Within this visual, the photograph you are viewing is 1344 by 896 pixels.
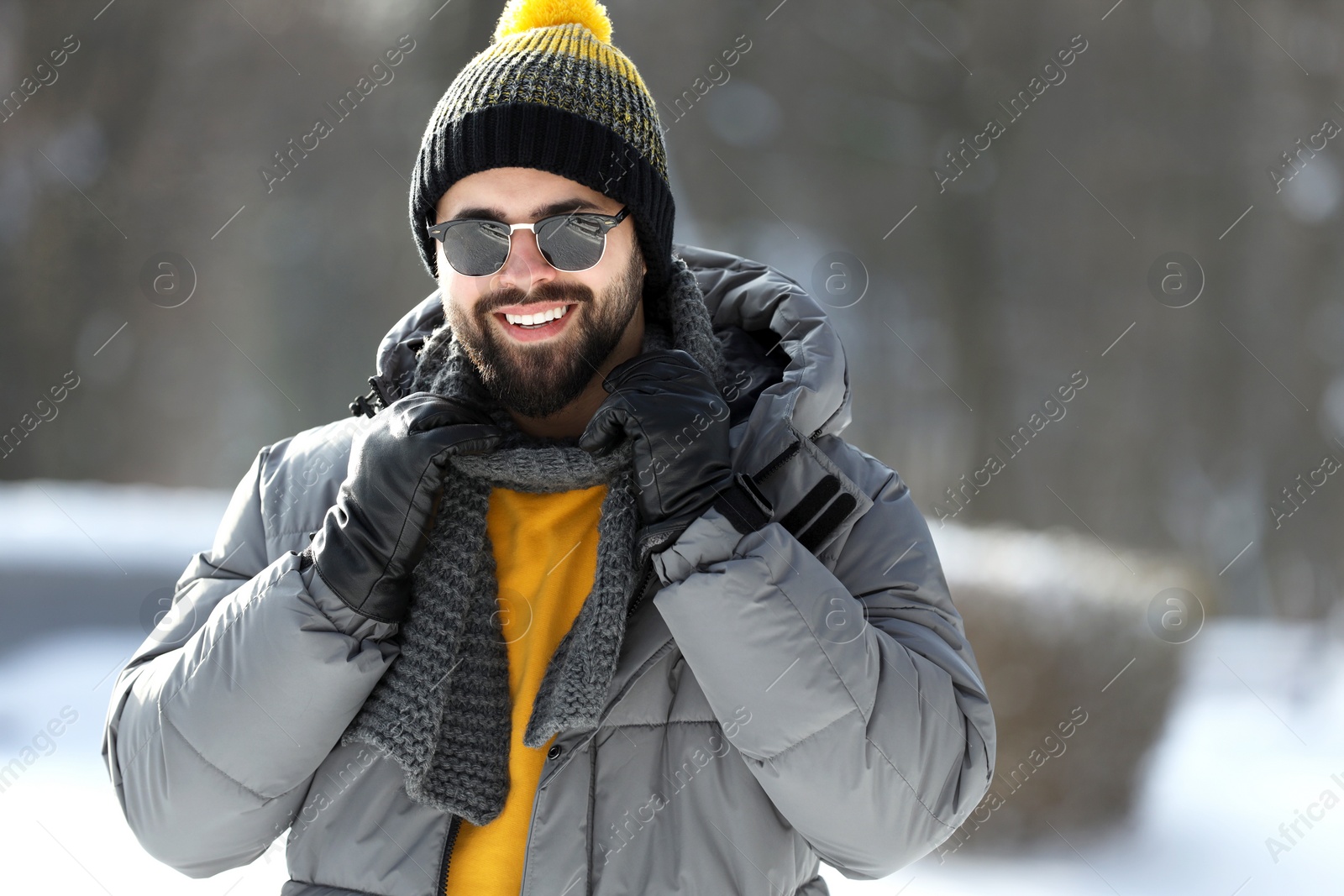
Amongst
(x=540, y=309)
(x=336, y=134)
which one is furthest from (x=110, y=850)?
(x=336, y=134)

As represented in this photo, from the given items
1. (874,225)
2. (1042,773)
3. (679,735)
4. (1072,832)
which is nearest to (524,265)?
(679,735)

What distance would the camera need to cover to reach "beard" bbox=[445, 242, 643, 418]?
151cm

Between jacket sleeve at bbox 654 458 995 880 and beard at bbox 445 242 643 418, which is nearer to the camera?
jacket sleeve at bbox 654 458 995 880

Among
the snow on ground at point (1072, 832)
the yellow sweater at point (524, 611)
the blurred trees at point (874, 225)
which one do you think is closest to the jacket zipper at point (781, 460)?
the yellow sweater at point (524, 611)

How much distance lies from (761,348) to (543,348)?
0.36 meters

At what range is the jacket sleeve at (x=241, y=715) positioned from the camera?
121 cm

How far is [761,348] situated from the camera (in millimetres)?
1624

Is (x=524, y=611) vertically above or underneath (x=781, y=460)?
underneath

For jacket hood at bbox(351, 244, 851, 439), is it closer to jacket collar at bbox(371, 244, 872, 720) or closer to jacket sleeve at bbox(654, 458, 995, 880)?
jacket collar at bbox(371, 244, 872, 720)

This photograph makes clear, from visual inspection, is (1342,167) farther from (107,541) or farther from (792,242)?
(107,541)

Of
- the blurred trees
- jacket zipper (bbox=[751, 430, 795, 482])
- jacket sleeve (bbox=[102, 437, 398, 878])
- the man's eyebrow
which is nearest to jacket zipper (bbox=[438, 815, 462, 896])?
jacket sleeve (bbox=[102, 437, 398, 878])

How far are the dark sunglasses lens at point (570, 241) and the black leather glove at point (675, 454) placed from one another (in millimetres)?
262

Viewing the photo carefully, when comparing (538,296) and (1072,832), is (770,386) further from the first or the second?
(1072,832)

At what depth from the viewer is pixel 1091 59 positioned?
17.8 feet
